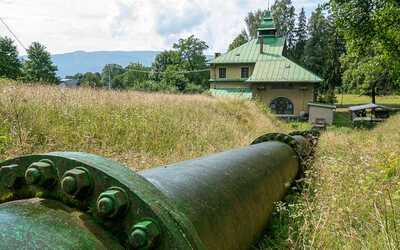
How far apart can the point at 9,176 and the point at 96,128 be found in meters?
6.84

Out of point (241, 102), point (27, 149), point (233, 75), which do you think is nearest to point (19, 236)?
point (27, 149)

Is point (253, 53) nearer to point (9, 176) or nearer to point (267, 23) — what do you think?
point (267, 23)

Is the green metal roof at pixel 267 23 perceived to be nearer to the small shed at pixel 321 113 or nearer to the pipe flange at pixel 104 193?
the small shed at pixel 321 113

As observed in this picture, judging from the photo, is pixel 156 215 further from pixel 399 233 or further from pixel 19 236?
pixel 399 233

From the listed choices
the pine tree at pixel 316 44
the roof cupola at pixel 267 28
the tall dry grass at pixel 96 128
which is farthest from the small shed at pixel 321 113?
the pine tree at pixel 316 44

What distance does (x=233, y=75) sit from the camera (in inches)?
1793

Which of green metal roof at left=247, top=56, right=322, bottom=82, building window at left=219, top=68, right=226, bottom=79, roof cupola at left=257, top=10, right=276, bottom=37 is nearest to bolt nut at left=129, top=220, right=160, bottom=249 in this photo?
green metal roof at left=247, top=56, right=322, bottom=82

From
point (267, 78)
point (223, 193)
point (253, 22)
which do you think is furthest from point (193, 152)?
point (253, 22)

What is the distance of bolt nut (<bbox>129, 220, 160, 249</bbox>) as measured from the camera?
0.83 m

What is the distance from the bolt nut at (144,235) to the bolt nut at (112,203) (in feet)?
0.17

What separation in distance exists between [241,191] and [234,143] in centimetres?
799

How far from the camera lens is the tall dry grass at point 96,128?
6141mm

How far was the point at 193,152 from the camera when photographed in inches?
295

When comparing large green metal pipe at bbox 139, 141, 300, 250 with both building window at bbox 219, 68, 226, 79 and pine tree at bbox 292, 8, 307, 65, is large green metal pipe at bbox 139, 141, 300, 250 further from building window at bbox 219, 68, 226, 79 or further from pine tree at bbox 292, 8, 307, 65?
pine tree at bbox 292, 8, 307, 65
